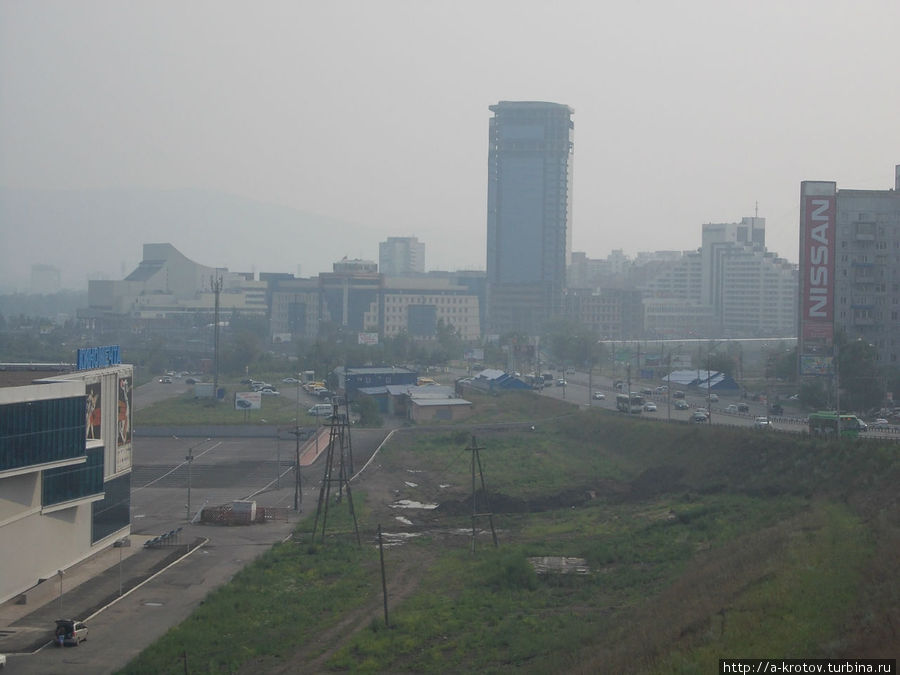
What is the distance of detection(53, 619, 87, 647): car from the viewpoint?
1203cm

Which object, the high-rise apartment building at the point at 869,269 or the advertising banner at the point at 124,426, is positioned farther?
the high-rise apartment building at the point at 869,269

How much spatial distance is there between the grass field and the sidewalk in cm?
165

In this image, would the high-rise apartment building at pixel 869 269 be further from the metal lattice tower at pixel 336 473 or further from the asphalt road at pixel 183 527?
the metal lattice tower at pixel 336 473

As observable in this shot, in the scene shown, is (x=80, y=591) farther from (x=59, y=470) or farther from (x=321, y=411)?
(x=321, y=411)

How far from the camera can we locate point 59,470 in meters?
15.3

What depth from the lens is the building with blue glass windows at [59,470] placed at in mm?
13930

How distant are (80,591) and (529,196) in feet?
274

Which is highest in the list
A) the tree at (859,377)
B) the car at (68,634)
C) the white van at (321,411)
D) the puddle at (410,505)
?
the tree at (859,377)

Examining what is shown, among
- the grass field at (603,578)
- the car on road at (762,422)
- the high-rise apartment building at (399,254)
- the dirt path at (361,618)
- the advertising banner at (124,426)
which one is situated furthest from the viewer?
the high-rise apartment building at (399,254)

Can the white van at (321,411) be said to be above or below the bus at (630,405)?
below

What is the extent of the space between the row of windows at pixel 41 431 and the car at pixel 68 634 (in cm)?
253

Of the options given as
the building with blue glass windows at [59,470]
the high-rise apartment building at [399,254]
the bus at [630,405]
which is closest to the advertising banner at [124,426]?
the building with blue glass windows at [59,470]

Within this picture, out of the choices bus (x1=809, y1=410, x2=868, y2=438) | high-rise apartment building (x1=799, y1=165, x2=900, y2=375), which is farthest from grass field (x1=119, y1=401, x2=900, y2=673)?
high-rise apartment building (x1=799, y1=165, x2=900, y2=375)

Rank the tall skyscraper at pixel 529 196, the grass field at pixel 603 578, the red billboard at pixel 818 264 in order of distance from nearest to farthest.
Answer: the grass field at pixel 603 578 → the red billboard at pixel 818 264 → the tall skyscraper at pixel 529 196
